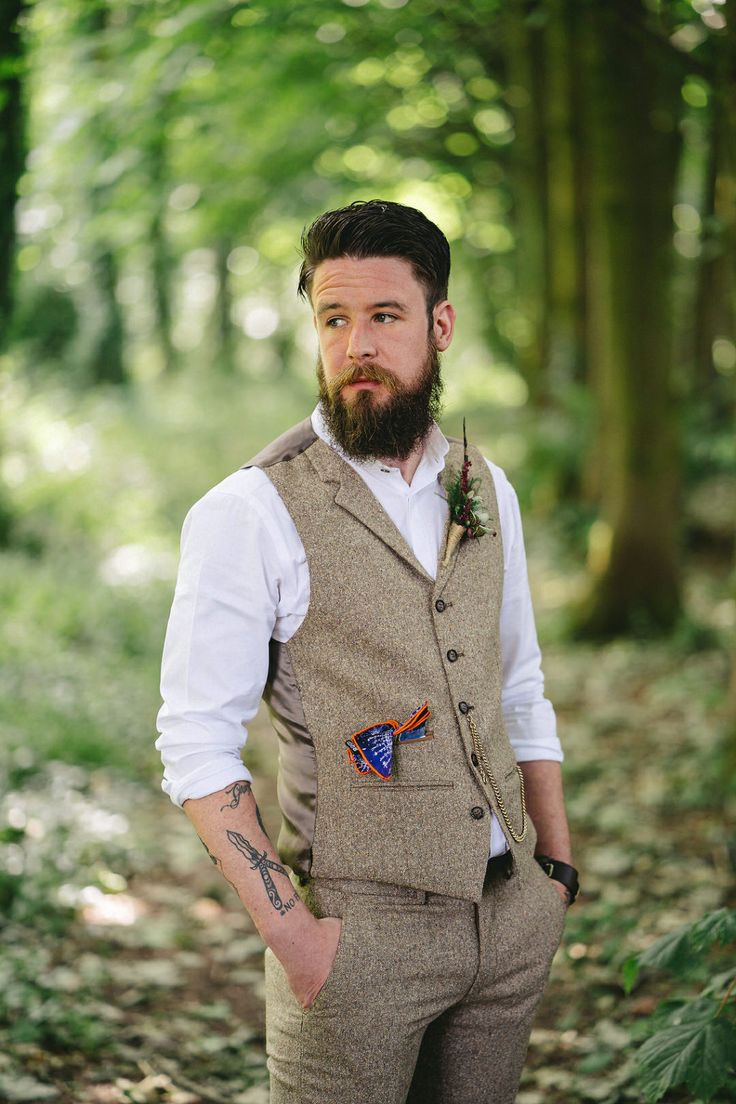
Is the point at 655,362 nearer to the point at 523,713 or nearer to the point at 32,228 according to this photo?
the point at 32,228

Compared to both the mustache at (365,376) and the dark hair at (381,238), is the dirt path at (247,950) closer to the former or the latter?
the mustache at (365,376)

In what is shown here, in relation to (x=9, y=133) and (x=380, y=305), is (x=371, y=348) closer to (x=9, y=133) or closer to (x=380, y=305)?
(x=380, y=305)

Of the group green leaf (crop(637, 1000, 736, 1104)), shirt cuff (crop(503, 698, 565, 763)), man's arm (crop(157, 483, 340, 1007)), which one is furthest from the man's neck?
green leaf (crop(637, 1000, 736, 1104))

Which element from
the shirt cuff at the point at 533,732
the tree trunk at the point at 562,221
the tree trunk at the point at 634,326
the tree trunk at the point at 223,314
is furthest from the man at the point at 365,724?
the tree trunk at the point at 223,314

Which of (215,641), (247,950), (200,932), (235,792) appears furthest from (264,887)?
(200,932)

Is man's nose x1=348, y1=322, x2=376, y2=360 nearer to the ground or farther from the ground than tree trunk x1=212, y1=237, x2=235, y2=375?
farther from the ground

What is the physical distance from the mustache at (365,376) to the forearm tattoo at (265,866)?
2.95 feet

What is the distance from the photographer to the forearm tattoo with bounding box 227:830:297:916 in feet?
5.91

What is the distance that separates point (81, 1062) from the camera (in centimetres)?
311

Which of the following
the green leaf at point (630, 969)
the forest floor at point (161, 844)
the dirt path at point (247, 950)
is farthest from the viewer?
the forest floor at point (161, 844)

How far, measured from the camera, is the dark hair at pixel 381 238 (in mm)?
2000

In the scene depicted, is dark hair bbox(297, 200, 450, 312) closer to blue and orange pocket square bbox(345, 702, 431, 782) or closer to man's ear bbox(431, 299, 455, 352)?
man's ear bbox(431, 299, 455, 352)

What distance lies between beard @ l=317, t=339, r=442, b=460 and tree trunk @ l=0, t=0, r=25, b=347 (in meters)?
2.58

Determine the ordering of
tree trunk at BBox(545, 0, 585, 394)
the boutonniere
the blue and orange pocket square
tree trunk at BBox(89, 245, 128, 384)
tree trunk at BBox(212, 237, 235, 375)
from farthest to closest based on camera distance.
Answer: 1. tree trunk at BBox(212, 237, 235, 375)
2. tree trunk at BBox(89, 245, 128, 384)
3. tree trunk at BBox(545, 0, 585, 394)
4. the boutonniere
5. the blue and orange pocket square
